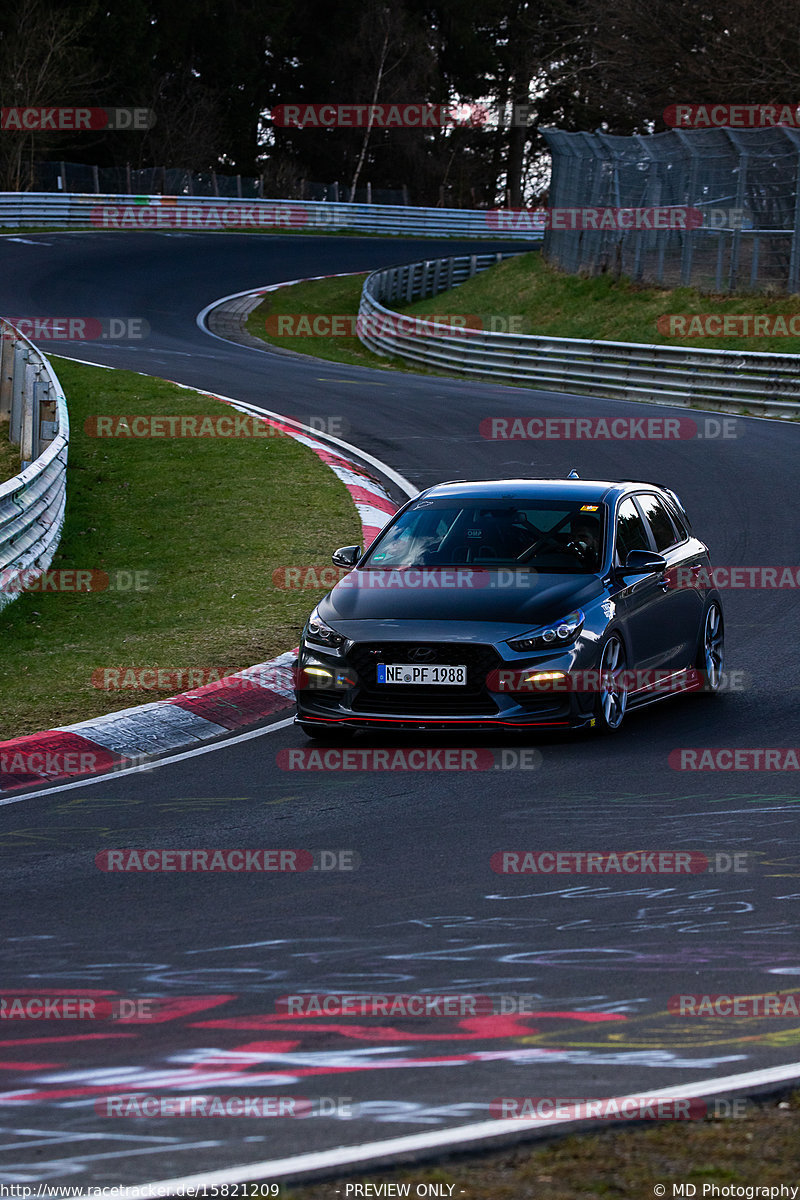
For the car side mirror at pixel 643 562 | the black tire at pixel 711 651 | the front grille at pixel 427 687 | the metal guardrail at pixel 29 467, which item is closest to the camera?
the front grille at pixel 427 687

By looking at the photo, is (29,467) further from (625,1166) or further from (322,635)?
A: (625,1166)

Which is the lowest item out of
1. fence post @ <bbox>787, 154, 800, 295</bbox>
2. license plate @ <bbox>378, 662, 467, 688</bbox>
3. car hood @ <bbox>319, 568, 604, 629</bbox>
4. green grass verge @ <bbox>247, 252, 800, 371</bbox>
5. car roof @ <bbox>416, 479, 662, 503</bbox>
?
license plate @ <bbox>378, 662, 467, 688</bbox>

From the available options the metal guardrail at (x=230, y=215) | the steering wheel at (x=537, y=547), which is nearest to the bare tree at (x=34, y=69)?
the metal guardrail at (x=230, y=215)

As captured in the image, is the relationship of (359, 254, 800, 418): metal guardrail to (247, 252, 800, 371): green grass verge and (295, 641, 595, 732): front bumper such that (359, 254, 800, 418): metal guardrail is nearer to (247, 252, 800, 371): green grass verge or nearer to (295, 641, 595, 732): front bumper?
(247, 252, 800, 371): green grass verge

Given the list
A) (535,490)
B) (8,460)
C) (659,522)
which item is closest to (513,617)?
(535,490)

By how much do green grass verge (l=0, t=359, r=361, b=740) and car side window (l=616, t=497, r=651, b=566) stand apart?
8.82ft

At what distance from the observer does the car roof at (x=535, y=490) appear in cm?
1120

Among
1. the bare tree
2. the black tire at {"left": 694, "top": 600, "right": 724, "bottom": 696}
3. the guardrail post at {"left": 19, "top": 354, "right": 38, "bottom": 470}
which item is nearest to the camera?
the black tire at {"left": 694, "top": 600, "right": 724, "bottom": 696}

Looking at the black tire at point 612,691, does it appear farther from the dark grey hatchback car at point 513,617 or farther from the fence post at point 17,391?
the fence post at point 17,391

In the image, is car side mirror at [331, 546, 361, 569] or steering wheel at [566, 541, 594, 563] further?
car side mirror at [331, 546, 361, 569]

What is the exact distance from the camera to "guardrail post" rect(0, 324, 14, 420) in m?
21.2

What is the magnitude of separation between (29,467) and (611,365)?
1751cm

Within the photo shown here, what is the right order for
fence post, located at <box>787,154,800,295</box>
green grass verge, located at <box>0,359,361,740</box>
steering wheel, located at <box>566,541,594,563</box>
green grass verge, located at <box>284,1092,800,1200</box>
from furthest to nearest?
fence post, located at <box>787,154,800,295</box>
green grass verge, located at <box>0,359,361,740</box>
steering wheel, located at <box>566,541,594,563</box>
green grass verge, located at <box>284,1092,800,1200</box>

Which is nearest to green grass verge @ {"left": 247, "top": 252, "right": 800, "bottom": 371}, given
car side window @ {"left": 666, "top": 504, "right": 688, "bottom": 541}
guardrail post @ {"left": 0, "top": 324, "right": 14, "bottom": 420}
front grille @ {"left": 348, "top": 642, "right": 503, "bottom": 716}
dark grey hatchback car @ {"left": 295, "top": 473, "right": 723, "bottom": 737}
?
guardrail post @ {"left": 0, "top": 324, "right": 14, "bottom": 420}
